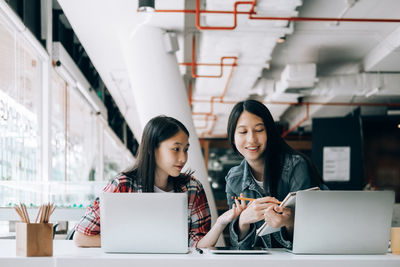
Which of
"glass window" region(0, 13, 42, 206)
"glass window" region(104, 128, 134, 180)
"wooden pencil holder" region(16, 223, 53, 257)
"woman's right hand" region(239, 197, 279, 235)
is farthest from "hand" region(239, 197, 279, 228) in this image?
"glass window" region(104, 128, 134, 180)

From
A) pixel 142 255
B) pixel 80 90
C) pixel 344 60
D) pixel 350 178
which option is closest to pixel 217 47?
pixel 80 90

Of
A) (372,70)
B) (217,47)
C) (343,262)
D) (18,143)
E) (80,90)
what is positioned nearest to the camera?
(343,262)

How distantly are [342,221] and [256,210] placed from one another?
1.13ft

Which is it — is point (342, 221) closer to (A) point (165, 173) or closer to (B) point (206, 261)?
(B) point (206, 261)

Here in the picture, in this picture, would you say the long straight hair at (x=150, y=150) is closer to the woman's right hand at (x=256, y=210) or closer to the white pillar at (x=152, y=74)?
the woman's right hand at (x=256, y=210)

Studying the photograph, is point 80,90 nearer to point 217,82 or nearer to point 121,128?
point 217,82

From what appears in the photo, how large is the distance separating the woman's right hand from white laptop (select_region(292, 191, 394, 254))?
0.65ft

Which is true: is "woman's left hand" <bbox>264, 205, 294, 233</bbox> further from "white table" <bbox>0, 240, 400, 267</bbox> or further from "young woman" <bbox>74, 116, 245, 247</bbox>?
"young woman" <bbox>74, 116, 245, 247</bbox>

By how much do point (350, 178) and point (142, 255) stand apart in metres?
7.37

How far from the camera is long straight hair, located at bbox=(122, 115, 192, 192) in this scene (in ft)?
7.25

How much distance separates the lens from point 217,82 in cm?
744

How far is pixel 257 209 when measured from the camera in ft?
5.79

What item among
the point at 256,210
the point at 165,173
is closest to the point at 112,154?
the point at 165,173

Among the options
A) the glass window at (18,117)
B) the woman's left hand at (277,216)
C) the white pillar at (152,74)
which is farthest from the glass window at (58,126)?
the woman's left hand at (277,216)
